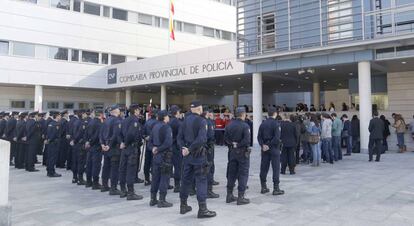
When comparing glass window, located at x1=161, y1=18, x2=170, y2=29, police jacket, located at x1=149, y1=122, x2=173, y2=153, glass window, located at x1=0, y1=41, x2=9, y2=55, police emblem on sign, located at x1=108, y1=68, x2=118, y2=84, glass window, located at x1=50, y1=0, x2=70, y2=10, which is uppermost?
glass window, located at x1=161, y1=18, x2=170, y2=29

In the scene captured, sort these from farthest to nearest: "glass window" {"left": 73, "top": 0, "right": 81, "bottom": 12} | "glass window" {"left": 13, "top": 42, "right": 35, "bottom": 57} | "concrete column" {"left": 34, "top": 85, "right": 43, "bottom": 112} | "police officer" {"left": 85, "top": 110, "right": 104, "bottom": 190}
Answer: "glass window" {"left": 73, "top": 0, "right": 81, "bottom": 12} < "concrete column" {"left": 34, "top": 85, "right": 43, "bottom": 112} < "glass window" {"left": 13, "top": 42, "right": 35, "bottom": 57} < "police officer" {"left": 85, "top": 110, "right": 104, "bottom": 190}

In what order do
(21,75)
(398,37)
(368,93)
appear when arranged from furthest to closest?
1. (21,75)
2. (368,93)
3. (398,37)

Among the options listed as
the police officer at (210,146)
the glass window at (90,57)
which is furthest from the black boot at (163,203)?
the glass window at (90,57)

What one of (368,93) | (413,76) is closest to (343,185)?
(368,93)

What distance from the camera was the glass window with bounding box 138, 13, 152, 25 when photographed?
1179 inches

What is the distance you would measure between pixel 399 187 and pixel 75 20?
2565cm

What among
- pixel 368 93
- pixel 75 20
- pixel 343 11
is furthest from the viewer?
pixel 75 20

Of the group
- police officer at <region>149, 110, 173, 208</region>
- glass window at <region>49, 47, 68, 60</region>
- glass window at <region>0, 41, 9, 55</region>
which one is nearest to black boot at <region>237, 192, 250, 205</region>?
police officer at <region>149, 110, 173, 208</region>

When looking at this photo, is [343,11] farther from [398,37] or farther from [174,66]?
[174,66]

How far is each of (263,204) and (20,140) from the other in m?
9.05

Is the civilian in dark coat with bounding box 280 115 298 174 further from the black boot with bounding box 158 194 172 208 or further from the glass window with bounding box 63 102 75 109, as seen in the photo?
the glass window with bounding box 63 102 75 109

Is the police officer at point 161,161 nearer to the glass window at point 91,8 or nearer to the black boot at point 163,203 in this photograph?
the black boot at point 163,203

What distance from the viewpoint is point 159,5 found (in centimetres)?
3098

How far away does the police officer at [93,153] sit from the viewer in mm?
7852
